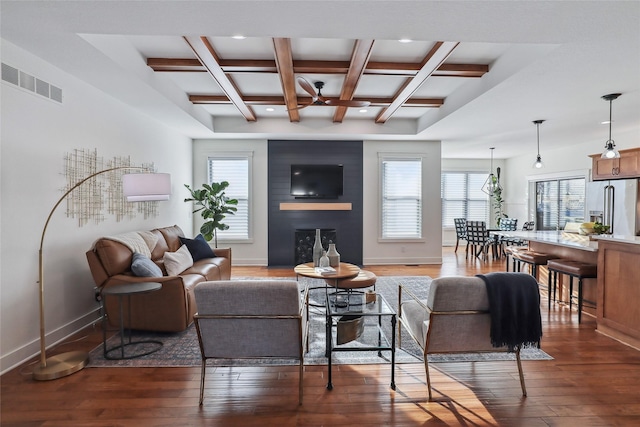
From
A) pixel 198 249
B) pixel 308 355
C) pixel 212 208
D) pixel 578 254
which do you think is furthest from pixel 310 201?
pixel 578 254

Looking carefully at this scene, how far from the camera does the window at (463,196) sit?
10.5 m

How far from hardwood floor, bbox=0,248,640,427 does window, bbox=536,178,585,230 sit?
583 cm

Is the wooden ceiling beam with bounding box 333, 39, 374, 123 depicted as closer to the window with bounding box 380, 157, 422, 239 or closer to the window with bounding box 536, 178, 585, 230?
the window with bounding box 380, 157, 422, 239

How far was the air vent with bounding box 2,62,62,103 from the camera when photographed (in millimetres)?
2787

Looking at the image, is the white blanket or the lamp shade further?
the white blanket

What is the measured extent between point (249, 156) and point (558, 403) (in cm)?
622

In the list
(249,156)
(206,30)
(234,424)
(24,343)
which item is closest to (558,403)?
(234,424)

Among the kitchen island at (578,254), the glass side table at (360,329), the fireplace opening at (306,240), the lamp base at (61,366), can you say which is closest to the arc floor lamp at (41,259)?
the lamp base at (61,366)

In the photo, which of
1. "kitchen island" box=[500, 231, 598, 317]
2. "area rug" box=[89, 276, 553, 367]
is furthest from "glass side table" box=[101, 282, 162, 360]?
"kitchen island" box=[500, 231, 598, 317]

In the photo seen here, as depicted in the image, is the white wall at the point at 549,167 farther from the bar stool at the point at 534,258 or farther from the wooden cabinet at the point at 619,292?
the wooden cabinet at the point at 619,292

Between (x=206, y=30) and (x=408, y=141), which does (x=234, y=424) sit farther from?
(x=408, y=141)

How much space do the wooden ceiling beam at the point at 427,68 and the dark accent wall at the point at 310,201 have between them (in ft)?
6.14

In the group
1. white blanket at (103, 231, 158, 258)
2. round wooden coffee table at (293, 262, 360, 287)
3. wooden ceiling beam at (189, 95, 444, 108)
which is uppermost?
wooden ceiling beam at (189, 95, 444, 108)

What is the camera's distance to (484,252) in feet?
27.7
